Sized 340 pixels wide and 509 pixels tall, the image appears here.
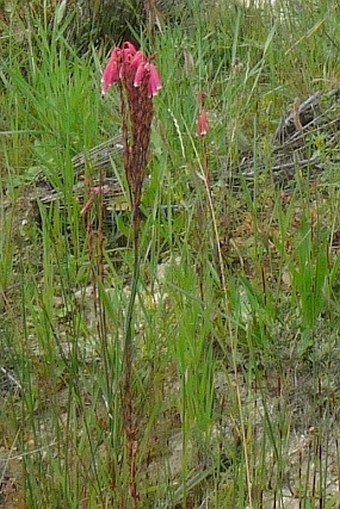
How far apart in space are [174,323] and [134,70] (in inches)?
33.9

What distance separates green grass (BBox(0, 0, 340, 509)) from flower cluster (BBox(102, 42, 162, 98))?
293 millimetres

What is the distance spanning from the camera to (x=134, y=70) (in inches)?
47.2

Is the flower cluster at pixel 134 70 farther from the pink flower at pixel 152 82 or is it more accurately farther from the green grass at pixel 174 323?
the green grass at pixel 174 323

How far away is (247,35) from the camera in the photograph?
11.9ft

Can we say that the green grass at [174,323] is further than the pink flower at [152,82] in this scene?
Yes

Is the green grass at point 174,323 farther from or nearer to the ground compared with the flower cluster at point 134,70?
nearer to the ground

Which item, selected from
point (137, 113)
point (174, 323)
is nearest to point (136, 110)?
Result: point (137, 113)

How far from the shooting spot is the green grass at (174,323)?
1514 millimetres

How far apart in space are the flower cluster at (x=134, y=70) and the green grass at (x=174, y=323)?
0.29 m

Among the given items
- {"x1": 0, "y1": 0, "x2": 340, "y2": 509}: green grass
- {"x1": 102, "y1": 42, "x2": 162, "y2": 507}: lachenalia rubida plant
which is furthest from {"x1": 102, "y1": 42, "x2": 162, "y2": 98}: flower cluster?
{"x1": 0, "y1": 0, "x2": 340, "y2": 509}: green grass

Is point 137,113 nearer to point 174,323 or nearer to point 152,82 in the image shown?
point 152,82

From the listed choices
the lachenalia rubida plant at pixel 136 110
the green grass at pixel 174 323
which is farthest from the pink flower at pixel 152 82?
the green grass at pixel 174 323

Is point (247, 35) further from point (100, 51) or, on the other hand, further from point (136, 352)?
point (136, 352)

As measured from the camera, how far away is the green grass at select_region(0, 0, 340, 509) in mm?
1514
